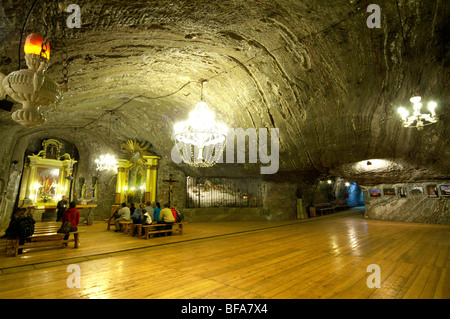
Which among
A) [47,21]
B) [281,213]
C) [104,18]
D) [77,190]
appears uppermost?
[104,18]

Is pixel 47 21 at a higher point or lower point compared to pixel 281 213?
higher

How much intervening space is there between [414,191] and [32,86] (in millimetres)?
13612

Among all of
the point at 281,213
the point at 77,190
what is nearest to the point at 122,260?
the point at 281,213

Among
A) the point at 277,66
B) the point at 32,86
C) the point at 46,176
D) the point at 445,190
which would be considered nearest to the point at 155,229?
the point at 32,86

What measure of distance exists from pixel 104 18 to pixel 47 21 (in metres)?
0.73

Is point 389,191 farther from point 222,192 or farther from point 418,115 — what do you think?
point 222,192

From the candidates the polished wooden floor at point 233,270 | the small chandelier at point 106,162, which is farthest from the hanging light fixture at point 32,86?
the small chandelier at point 106,162

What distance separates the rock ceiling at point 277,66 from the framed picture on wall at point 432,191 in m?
1.42

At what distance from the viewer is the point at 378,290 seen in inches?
105

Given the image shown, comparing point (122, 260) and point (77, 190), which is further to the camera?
point (77, 190)

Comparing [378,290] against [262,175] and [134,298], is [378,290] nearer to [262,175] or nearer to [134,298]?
[134,298]

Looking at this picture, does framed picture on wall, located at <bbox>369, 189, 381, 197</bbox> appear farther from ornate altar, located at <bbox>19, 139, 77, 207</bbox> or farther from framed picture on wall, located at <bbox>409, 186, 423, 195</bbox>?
ornate altar, located at <bbox>19, 139, 77, 207</bbox>

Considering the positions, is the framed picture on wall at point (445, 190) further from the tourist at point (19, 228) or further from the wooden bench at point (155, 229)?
the tourist at point (19, 228)
